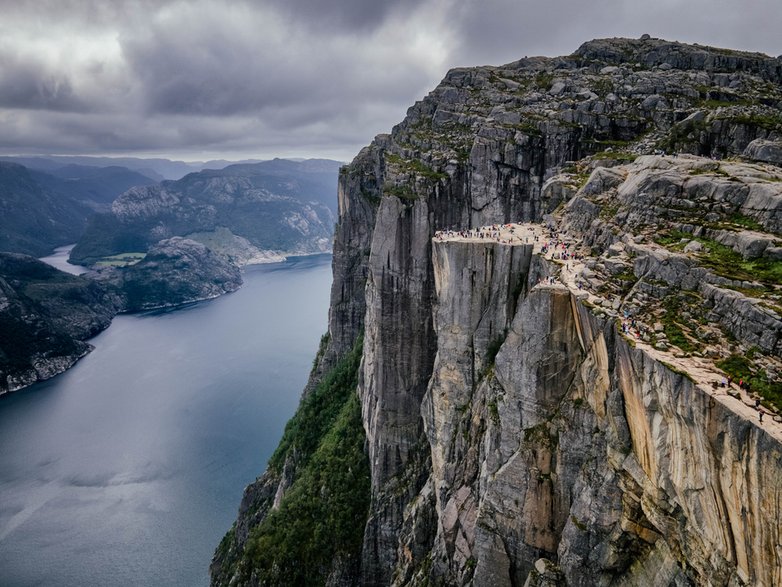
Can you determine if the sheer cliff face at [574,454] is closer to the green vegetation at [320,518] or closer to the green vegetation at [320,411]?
the green vegetation at [320,518]

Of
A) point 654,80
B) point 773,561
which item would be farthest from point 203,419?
point 773,561

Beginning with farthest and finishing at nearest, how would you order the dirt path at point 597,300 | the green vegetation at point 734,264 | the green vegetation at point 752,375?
A: the green vegetation at point 734,264 → the green vegetation at point 752,375 → the dirt path at point 597,300

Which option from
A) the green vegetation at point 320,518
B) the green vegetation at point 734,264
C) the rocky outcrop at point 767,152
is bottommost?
the green vegetation at point 320,518

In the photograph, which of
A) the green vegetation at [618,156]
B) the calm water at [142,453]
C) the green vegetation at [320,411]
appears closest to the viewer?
the green vegetation at [618,156]

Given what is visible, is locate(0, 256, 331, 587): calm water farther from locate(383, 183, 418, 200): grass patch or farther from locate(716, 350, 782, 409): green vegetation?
locate(716, 350, 782, 409): green vegetation

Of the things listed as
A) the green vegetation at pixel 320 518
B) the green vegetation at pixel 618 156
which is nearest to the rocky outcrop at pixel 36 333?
the green vegetation at pixel 320 518

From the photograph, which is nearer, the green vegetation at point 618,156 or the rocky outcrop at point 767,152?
the rocky outcrop at point 767,152

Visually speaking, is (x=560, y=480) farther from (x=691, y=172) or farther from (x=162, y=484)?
(x=162, y=484)
